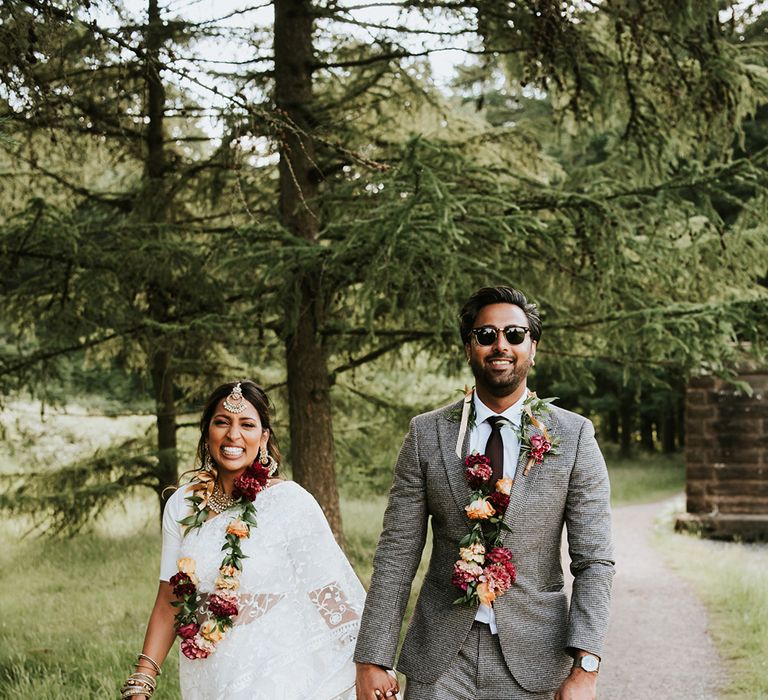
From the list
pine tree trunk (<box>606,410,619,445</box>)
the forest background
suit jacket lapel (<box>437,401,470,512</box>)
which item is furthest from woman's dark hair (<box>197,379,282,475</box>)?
pine tree trunk (<box>606,410,619,445</box>)

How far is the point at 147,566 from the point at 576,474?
25.5ft

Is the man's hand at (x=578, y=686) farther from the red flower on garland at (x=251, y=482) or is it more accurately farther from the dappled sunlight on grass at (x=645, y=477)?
the dappled sunlight on grass at (x=645, y=477)

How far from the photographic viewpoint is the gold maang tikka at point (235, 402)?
3.59 metres

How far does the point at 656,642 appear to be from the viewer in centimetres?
723

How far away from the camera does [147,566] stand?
971 cm

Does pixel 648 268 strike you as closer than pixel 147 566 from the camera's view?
Yes

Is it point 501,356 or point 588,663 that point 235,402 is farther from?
point 588,663

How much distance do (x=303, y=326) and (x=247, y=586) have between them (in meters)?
4.61

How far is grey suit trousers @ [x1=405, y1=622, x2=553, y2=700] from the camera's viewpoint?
113 inches

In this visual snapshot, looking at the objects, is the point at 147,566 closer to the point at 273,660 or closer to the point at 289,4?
the point at 289,4

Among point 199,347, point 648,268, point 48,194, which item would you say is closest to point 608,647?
point 648,268

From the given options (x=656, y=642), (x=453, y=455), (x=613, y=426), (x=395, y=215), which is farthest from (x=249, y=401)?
(x=613, y=426)

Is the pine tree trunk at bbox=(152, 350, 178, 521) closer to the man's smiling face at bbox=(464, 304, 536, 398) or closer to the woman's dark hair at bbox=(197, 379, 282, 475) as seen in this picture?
the woman's dark hair at bbox=(197, 379, 282, 475)

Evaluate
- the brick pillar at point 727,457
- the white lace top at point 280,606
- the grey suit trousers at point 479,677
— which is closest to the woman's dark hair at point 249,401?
the white lace top at point 280,606
